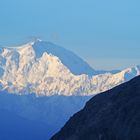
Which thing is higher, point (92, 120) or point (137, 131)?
point (92, 120)

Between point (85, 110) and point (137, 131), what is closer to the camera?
point (137, 131)

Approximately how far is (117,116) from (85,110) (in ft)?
62.0

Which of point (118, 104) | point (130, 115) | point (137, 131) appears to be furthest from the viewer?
point (118, 104)

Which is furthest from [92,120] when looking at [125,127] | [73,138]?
[125,127]

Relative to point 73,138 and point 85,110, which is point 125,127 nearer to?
point 73,138

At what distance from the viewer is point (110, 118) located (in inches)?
5231

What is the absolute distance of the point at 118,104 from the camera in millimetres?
137750

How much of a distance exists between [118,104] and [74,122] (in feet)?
43.1

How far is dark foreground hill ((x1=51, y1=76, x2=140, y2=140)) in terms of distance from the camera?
125m

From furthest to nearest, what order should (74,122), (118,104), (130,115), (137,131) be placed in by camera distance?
(74,122)
(118,104)
(130,115)
(137,131)

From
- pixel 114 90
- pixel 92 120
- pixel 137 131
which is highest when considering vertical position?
pixel 114 90

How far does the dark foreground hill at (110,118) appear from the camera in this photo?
124875mm

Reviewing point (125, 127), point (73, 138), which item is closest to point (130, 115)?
point (125, 127)

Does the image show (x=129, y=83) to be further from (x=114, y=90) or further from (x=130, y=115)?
(x=130, y=115)
